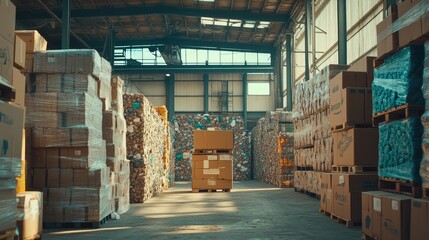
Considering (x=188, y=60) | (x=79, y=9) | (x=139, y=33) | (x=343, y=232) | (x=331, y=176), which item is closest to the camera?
(x=343, y=232)

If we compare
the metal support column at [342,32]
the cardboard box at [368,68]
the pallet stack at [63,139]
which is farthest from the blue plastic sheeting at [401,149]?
the metal support column at [342,32]

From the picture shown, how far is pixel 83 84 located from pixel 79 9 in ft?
42.0

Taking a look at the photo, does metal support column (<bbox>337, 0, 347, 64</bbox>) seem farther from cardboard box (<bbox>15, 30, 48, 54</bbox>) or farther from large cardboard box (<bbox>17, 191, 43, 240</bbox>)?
Answer: large cardboard box (<bbox>17, 191, 43, 240</bbox>)

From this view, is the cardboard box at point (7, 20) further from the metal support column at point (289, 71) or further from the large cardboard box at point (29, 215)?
the metal support column at point (289, 71)

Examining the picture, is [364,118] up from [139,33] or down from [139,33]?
down

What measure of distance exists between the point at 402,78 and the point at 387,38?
63cm

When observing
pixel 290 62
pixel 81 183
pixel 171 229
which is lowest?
pixel 171 229

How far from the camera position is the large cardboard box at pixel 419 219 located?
14.3ft

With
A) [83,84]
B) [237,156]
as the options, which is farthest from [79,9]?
[83,84]

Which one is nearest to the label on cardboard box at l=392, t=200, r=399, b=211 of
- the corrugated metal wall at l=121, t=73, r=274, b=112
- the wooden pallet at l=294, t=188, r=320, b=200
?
the wooden pallet at l=294, t=188, r=320, b=200

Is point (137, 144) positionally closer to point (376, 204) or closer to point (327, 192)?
point (327, 192)

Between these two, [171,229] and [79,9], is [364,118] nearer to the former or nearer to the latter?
[171,229]

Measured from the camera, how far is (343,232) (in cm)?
669

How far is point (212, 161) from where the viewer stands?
15789 mm
